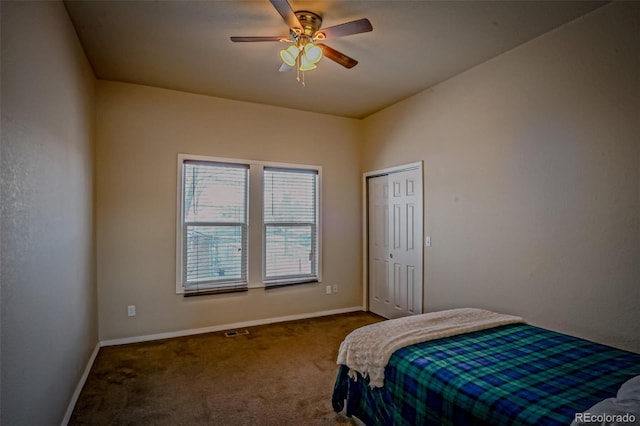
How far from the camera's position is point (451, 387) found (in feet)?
5.49

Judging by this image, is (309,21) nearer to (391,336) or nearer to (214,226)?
(391,336)

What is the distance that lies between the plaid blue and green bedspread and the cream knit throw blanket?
1.9 inches

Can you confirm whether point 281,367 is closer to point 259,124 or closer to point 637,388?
point 637,388

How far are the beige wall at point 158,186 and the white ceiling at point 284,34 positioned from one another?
0.30 m

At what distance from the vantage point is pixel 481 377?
170 centimetres

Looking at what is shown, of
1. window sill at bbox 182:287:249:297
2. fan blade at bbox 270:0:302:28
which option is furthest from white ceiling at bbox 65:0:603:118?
window sill at bbox 182:287:249:297

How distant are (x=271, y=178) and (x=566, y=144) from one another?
3183mm

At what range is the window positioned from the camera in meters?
4.00

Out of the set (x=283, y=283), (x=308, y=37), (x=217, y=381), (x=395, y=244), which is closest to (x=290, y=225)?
(x=283, y=283)

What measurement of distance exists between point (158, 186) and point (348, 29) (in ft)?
9.04

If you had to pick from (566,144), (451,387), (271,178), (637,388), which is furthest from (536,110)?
(271,178)

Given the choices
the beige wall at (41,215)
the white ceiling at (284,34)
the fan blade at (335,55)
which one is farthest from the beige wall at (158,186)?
the fan blade at (335,55)

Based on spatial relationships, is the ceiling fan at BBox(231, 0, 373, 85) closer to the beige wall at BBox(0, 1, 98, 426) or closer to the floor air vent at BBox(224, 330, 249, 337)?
the beige wall at BBox(0, 1, 98, 426)

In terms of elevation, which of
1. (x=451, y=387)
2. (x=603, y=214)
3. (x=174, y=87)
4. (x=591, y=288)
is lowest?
(x=451, y=387)
